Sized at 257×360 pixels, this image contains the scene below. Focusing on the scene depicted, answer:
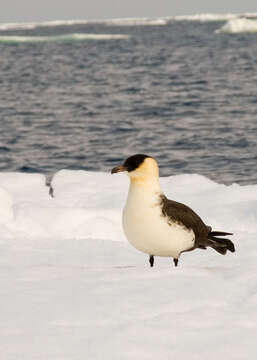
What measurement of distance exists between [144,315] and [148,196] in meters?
0.94

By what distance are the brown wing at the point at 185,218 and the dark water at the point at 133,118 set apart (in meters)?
10.6

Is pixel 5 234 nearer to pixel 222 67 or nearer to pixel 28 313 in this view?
pixel 28 313

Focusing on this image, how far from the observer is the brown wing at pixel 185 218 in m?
5.30

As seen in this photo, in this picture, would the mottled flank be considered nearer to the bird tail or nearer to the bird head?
the bird tail

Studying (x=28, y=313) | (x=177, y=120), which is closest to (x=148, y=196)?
(x=28, y=313)

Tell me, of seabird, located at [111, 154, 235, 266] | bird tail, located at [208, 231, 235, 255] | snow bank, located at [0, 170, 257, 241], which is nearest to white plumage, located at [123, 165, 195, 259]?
seabird, located at [111, 154, 235, 266]

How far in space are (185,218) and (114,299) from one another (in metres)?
0.90

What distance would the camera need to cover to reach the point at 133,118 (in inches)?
1134

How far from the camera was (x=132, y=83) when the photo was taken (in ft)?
143

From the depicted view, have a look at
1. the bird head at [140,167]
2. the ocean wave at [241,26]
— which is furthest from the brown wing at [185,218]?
the ocean wave at [241,26]

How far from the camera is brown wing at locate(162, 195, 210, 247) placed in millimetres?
5297

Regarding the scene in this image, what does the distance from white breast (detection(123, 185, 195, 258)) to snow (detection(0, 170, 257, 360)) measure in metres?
0.21

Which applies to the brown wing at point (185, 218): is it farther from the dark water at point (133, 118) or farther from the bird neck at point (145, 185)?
the dark water at point (133, 118)

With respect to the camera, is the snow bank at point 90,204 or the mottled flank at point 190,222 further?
the snow bank at point 90,204
